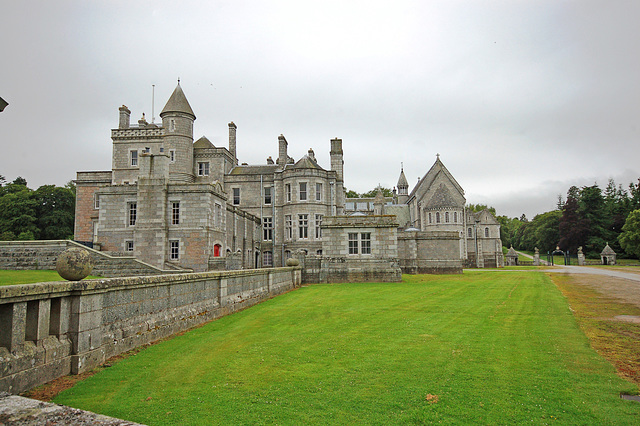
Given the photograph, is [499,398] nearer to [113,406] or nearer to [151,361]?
[113,406]

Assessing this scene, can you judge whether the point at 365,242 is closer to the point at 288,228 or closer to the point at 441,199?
the point at 288,228

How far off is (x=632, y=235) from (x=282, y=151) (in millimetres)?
56021

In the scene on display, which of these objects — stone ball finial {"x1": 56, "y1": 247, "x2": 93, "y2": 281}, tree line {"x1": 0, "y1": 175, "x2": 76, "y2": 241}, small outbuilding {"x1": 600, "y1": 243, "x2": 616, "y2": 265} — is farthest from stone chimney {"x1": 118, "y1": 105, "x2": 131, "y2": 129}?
small outbuilding {"x1": 600, "y1": 243, "x2": 616, "y2": 265}

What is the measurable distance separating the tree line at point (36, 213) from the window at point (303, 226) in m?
35.4

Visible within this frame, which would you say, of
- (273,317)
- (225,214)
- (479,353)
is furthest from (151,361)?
(225,214)

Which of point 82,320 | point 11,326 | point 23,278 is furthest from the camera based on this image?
point 23,278

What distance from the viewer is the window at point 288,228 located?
4072 centimetres

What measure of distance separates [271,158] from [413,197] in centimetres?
2572

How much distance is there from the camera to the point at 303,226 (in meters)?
40.4

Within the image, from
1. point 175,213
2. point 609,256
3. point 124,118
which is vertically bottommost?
point 609,256

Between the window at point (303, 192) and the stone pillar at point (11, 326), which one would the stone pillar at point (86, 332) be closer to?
the stone pillar at point (11, 326)

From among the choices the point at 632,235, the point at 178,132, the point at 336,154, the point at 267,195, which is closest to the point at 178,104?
the point at 178,132

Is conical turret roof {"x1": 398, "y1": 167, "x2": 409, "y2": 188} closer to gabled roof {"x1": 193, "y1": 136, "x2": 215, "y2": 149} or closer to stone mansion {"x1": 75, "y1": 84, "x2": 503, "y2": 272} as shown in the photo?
stone mansion {"x1": 75, "y1": 84, "x2": 503, "y2": 272}

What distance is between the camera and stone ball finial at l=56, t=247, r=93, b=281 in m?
6.91
